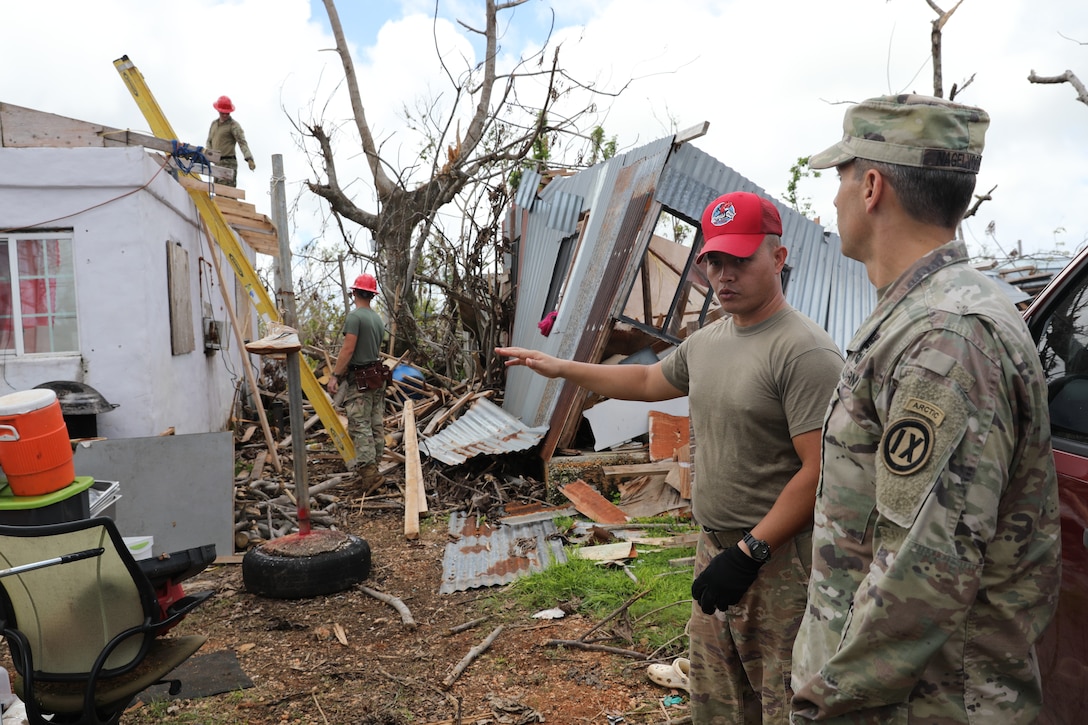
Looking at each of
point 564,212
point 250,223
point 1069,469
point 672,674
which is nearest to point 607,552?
point 672,674

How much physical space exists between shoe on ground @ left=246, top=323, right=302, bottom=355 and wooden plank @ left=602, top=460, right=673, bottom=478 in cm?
372

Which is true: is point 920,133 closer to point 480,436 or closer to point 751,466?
point 751,466

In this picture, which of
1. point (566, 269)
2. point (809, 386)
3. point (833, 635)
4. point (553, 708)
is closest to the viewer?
point (833, 635)

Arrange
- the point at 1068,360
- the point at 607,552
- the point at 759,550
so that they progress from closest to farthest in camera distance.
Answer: the point at 1068,360
the point at 759,550
the point at 607,552

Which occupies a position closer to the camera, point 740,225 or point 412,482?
point 740,225

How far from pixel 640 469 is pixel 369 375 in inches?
144

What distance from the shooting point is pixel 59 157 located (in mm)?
7461

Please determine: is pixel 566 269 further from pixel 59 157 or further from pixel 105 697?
pixel 105 697

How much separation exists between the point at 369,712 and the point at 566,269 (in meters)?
6.89

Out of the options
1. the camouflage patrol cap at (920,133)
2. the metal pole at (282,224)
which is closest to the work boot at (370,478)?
the metal pole at (282,224)

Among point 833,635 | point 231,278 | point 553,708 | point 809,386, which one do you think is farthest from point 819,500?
point 231,278

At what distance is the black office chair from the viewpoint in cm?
287

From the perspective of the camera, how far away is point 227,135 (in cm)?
1292

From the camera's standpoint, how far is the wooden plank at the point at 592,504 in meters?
7.11
